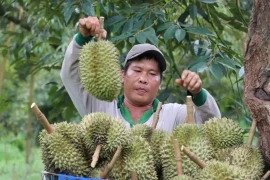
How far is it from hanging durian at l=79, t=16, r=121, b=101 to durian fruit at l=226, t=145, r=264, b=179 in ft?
1.70

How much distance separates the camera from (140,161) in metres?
2.01

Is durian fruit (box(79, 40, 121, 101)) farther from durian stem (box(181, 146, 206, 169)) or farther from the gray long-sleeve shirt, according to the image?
durian stem (box(181, 146, 206, 169))

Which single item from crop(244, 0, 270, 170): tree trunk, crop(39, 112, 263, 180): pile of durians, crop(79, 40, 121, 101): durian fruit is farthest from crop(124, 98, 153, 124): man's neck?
crop(244, 0, 270, 170): tree trunk

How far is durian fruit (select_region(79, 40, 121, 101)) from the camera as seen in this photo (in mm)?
2279

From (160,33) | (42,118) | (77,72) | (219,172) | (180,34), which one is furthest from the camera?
(160,33)

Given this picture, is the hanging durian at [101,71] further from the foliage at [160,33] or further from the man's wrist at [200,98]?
the foliage at [160,33]

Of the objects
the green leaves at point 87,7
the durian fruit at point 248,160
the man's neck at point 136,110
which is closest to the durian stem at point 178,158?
the durian fruit at point 248,160

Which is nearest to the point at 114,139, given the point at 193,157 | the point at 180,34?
the point at 193,157

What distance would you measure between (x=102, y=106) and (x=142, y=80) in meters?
0.24

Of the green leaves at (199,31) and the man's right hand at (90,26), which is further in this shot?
the green leaves at (199,31)

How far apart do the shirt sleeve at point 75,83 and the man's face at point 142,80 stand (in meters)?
0.14

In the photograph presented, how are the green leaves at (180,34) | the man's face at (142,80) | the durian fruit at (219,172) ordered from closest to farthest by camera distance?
the durian fruit at (219,172) < the man's face at (142,80) < the green leaves at (180,34)

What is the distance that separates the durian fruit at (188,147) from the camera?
2.02 meters

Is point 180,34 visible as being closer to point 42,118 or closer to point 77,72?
point 77,72
